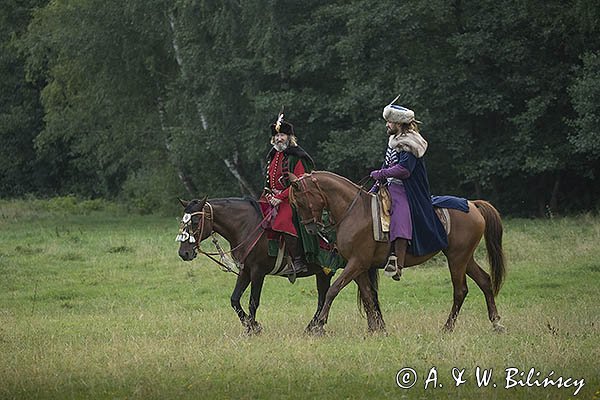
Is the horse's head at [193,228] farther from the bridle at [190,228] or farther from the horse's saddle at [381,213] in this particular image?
the horse's saddle at [381,213]

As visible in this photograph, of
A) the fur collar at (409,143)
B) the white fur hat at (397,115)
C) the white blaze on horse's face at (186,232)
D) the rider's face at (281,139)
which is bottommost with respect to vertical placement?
the white blaze on horse's face at (186,232)

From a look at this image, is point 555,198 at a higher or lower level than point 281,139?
lower

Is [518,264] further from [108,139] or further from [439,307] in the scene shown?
[108,139]

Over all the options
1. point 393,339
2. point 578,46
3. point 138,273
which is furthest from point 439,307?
point 578,46

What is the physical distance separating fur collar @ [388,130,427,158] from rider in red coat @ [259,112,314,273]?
1270mm

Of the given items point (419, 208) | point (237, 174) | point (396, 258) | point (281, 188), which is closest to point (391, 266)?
point (396, 258)

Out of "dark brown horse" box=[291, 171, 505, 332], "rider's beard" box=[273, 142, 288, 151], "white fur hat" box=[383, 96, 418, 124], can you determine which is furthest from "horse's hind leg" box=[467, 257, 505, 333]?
"rider's beard" box=[273, 142, 288, 151]

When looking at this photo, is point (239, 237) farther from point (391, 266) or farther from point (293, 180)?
point (391, 266)

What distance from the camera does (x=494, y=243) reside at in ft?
47.5

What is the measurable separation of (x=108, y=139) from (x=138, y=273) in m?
24.1

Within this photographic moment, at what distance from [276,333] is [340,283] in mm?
1047

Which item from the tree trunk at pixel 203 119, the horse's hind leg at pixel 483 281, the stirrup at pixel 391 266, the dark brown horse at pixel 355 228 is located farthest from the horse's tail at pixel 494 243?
the tree trunk at pixel 203 119

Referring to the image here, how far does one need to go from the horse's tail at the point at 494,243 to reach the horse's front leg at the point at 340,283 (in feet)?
6.27

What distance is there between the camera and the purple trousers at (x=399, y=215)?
13.5m
